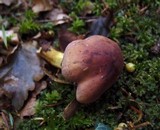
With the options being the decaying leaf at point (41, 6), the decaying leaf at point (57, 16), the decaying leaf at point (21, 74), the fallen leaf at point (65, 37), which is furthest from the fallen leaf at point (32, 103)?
the decaying leaf at point (41, 6)

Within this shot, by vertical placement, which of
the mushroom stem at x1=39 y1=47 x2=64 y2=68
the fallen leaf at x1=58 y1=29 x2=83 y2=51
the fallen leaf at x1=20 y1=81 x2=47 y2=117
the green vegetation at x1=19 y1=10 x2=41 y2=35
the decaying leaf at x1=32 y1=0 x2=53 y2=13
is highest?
the decaying leaf at x1=32 y1=0 x2=53 y2=13

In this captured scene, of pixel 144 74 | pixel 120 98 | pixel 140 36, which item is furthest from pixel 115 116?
pixel 140 36


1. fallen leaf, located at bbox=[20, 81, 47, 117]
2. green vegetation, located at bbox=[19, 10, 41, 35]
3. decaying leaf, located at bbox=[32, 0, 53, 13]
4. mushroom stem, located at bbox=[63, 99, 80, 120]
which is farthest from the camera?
decaying leaf, located at bbox=[32, 0, 53, 13]

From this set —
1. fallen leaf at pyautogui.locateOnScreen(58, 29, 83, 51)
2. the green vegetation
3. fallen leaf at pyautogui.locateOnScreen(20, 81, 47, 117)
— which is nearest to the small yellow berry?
fallen leaf at pyautogui.locateOnScreen(58, 29, 83, 51)

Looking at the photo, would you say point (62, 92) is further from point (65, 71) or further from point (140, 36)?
point (140, 36)

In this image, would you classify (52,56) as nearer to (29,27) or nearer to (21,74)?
(21,74)

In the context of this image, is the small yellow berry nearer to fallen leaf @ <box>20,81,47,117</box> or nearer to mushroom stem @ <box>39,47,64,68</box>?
mushroom stem @ <box>39,47,64,68</box>
